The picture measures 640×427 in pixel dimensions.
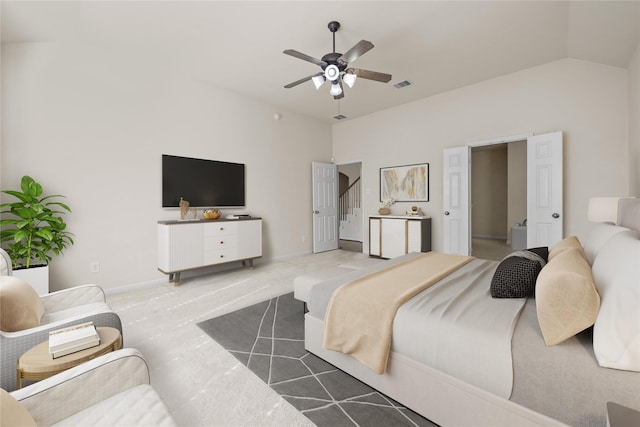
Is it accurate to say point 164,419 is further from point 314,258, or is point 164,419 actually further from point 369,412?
point 314,258

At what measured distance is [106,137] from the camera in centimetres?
347

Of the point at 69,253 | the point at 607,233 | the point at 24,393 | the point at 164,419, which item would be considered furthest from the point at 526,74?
the point at 69,253

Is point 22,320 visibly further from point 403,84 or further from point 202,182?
point 403,84

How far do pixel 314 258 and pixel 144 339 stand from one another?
11.6 feet

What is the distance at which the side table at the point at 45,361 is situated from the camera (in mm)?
1190

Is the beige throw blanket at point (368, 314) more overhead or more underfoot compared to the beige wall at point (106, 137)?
more underfoot

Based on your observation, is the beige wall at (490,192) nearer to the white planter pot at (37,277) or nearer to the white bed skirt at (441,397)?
the white bed skirt at (441,397)

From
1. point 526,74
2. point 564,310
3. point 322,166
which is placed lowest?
point 564,310

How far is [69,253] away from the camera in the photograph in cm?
323

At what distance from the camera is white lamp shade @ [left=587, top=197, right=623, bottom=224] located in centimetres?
232

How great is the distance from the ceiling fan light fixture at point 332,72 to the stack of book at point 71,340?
2810 millimetres

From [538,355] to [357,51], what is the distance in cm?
263

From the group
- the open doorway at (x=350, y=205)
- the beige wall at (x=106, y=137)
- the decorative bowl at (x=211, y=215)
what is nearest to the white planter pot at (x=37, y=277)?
the beige wall at (x=106, y=137)

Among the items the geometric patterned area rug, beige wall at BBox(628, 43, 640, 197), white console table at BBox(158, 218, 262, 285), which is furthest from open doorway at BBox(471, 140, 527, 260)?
the geometric patterned area rug
